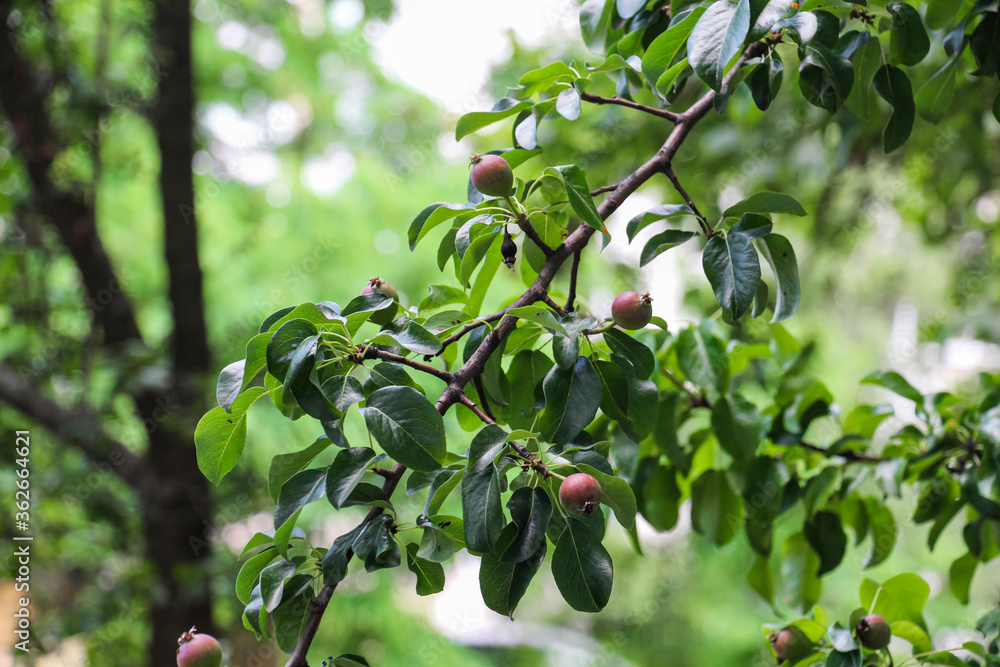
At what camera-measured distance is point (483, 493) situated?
1.19ft

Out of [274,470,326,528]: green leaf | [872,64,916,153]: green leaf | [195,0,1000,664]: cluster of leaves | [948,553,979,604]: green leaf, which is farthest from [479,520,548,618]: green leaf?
[948,553,979,604]: green leaf

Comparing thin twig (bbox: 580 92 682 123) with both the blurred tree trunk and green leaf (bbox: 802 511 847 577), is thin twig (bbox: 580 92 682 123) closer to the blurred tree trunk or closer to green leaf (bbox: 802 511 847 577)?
green leaf (bbox: 802 511 847 577)

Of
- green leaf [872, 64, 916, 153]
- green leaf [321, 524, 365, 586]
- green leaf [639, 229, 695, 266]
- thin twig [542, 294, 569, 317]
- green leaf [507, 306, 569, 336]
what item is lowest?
green leaf [321, 524, 365, 586]

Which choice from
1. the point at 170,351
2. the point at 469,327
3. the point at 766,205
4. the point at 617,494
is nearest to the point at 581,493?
the point at 617,494

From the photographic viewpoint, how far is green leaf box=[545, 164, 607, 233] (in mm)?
421

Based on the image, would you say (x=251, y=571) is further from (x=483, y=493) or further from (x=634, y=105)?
(x=634, y=105)

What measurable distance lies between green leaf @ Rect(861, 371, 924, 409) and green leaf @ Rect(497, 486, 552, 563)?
0.44 m

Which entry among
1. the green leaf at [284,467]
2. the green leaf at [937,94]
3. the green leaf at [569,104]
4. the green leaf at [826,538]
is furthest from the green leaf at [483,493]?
the green leaf at [937,94]

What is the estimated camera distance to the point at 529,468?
0.41 metres

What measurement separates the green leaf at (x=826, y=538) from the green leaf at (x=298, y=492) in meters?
0.49

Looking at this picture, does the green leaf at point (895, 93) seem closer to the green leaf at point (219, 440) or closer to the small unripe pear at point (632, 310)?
the small unripe pear at point (632, 310)

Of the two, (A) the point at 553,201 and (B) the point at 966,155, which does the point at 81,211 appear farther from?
(B) the point at 966,155

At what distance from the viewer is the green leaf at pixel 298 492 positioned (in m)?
0.39

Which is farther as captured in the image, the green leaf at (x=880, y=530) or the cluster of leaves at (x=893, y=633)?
the green leaf at (x=880, y=530)
